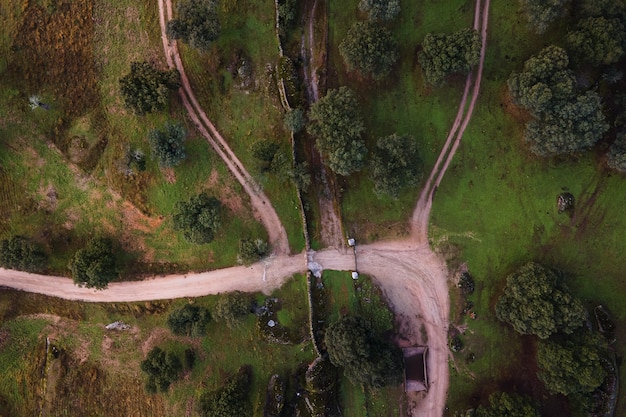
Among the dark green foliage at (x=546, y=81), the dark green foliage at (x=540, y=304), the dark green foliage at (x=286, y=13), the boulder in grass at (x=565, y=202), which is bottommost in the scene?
the dark green foliage at (x=540, y=304)

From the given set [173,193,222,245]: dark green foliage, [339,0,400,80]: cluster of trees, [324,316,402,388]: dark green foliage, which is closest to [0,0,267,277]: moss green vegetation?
[173,193,222,245]: dark green foliage

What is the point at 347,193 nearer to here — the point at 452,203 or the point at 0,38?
the point at 452,203

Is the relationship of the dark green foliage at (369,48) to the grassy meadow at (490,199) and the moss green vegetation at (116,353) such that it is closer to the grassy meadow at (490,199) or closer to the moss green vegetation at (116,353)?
the grassy meadow at (490,199)

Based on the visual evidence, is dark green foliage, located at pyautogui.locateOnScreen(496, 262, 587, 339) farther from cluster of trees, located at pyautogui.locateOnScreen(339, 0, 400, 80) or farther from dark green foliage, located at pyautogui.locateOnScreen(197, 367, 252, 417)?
dark green foliage, located at pyautogui.locateOnScreen(197, 367, 252, 417)

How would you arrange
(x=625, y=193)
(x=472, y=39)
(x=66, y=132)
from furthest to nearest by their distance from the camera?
(x=66, y=132), (x=625, y=193), (x=472, y=39)

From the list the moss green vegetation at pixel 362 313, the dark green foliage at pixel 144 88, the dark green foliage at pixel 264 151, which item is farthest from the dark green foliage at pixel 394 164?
the dark green foliage at pixel 144 88

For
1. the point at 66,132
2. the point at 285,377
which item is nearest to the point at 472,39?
the point at 285,377
